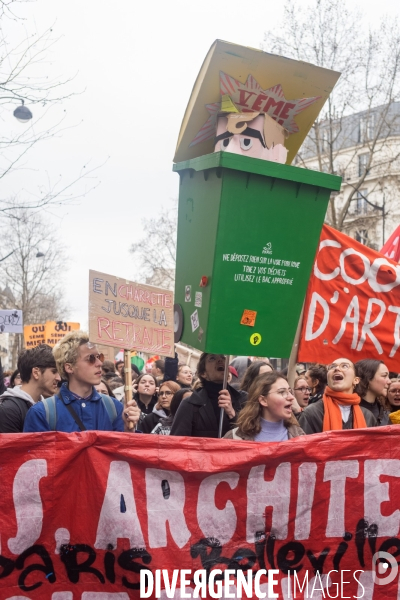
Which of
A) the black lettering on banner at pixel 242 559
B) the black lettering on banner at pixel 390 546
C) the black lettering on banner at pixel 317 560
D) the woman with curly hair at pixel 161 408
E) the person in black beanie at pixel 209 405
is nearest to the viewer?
the black lettering on banner at pixel 242 559

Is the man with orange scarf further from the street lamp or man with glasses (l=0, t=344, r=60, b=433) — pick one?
the street lamp

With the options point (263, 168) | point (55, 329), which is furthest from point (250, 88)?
point (55, 329)

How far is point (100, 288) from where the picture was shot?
4.58 m

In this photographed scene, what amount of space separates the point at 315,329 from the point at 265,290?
1.55 m

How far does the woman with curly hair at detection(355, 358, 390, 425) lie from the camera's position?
586cm

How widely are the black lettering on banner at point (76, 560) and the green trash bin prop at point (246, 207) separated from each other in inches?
58.3

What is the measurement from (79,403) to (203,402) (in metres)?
1.06

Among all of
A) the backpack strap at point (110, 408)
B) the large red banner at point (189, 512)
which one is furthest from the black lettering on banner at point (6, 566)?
the backpack strap at point (110, 408)

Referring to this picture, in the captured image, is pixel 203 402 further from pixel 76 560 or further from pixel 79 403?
pixel 76 560

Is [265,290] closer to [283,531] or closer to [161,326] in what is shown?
[161,326]

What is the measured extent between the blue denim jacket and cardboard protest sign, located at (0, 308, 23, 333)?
19.1 ft

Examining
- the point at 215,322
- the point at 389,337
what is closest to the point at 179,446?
the point at 215,322

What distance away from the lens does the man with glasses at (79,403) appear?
4.29 m

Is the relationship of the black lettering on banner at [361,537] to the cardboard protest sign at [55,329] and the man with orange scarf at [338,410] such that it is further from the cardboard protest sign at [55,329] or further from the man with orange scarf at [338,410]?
the cardboard protest sign at [55,329]
